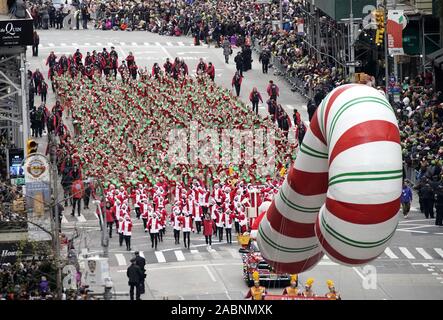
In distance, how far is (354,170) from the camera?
13016mm

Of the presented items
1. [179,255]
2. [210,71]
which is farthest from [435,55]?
[179,255]

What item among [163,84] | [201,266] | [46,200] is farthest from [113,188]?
[163,84]

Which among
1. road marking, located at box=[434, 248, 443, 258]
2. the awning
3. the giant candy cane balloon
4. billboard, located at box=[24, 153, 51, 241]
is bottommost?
road marking, located at box=[434, 248, 443, 258]

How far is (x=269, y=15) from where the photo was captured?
A: 82438 mm

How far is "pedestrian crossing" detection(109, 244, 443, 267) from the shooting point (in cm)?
4069

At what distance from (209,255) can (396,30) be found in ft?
61.9

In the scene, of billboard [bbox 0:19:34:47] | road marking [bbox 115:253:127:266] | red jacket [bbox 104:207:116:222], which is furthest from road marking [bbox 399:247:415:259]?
billboard [bbox 0:19:34:47]

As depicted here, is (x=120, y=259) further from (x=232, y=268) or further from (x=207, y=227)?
(x=232, y=268)

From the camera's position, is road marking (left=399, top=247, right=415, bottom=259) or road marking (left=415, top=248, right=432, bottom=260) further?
road marking (left=399, top=247, right=415, bottom=259)

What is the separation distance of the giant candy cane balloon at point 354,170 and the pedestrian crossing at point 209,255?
26294mm

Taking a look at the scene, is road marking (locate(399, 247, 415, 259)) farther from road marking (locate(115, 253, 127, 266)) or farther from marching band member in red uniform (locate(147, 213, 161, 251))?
road marking (locate(115, 253, 127, 266))

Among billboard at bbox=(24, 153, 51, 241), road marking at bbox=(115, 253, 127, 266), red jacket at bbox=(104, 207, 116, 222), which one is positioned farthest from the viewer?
red jacket at bbox=(104, 207, 116, 222)

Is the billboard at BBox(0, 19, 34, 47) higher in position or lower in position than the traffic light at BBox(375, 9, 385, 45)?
higher

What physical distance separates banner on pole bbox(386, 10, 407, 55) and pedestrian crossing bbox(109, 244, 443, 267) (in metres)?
16.7
